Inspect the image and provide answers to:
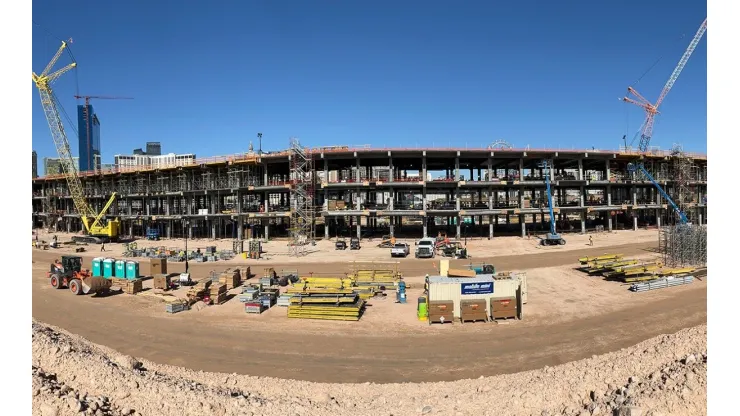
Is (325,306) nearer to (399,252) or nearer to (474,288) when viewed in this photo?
(474,288)

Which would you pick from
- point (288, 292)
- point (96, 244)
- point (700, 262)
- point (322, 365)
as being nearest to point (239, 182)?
point (96, 244)

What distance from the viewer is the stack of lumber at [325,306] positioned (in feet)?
70.6

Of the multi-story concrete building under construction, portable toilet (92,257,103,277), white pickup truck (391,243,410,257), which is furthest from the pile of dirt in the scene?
the multi-story concrete building under construction

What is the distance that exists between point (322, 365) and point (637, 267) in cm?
2791

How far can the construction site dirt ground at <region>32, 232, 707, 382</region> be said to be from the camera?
15672mm

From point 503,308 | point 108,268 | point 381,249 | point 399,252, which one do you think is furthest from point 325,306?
point 381,249

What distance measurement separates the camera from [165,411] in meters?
10.7

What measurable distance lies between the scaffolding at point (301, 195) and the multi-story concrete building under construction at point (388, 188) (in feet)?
1.26

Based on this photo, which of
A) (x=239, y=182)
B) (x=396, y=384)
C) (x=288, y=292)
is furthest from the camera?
(x=239, y=182)

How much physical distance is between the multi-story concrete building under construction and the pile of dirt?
43.5m

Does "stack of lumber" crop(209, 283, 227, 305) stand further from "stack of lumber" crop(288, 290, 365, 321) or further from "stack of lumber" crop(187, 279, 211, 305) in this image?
"stack of lumber" crop(288, 290, 365, 321)

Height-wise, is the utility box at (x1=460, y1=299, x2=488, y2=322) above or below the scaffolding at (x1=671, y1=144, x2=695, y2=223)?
below

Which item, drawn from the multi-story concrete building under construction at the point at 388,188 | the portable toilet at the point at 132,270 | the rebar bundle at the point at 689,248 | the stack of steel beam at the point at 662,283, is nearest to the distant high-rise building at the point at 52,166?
the multi-story concrete building under construction at the point at 388,188

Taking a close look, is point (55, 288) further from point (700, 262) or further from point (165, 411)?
point (700, 262)
